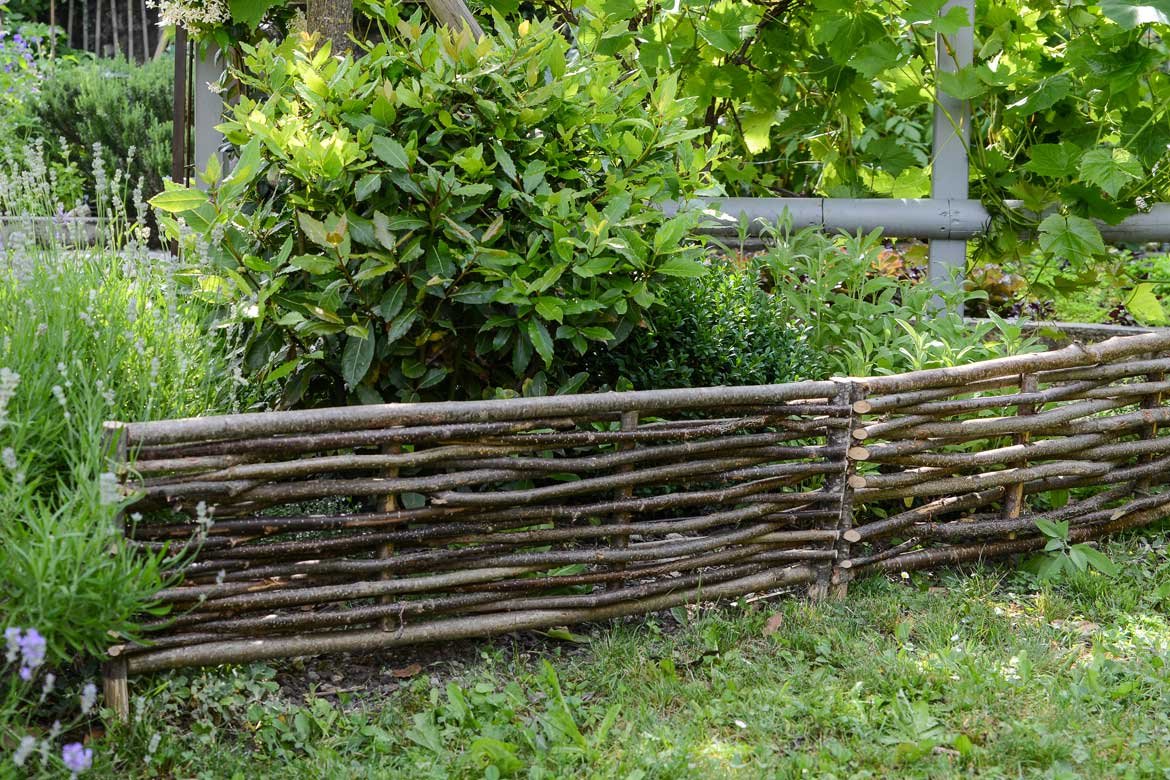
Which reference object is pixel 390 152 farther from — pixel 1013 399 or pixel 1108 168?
pixel 1108 168

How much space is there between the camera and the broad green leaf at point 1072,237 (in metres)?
4.27

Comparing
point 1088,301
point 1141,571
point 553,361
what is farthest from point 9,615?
point 1088,301

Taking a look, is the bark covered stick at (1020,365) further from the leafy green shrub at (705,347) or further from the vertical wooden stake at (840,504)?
the leafy green shrub at (705,347)

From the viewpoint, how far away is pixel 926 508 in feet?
10.8

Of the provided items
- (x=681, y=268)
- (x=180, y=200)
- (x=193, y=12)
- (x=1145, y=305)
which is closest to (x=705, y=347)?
(x=681, y=268)

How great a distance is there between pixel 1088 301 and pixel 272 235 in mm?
5397

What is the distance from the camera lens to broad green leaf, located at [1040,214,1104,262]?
427 centimetres

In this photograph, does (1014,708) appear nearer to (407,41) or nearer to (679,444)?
(679,444)

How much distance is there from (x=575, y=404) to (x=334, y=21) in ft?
5.49

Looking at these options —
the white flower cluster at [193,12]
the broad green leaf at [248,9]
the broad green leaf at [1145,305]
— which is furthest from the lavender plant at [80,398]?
the broad green leaf at [1145,305]

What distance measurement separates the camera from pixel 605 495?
2992 mm

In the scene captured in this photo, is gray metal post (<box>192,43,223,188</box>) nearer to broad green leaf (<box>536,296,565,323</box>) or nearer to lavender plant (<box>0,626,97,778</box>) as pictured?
broad green leaf (<box>536,296,565,323</box>)

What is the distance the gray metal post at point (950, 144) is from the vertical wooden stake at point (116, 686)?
11.1 ft

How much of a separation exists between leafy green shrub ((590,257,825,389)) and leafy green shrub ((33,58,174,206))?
500 cm
